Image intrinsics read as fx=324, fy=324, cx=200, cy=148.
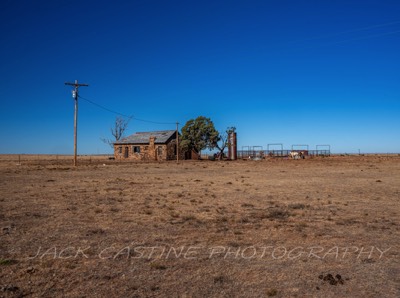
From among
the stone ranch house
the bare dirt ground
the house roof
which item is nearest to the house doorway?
the stone ranch house

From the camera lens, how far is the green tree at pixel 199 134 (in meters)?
57.2

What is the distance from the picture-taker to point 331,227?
7.79 m

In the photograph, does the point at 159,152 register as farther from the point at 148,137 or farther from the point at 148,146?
the point at 148,137

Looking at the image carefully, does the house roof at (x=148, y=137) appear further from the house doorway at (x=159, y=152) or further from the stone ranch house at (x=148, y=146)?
the house doorway at (x=159, y=152)

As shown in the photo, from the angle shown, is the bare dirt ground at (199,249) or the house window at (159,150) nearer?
the bare dirt ground at (199,249)

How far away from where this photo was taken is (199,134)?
5700cm

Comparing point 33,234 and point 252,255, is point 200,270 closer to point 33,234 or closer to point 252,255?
point 252,255

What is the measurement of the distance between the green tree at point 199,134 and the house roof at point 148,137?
8.60 ft

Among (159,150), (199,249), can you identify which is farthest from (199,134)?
(199,249)

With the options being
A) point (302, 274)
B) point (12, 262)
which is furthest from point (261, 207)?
point (12, 262)

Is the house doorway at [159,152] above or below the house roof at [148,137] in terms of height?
below

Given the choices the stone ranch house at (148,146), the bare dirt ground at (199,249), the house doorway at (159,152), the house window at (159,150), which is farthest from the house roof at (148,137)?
the bare dirt ground at (199,249)

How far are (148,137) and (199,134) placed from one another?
9563 millimetres

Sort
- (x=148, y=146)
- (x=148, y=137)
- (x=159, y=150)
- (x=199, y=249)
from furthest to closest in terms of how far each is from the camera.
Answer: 1. (x=148, y=137)
2. (x=148, y=146)
3. (x=159, y=150)
4. (x=199, y=249)
